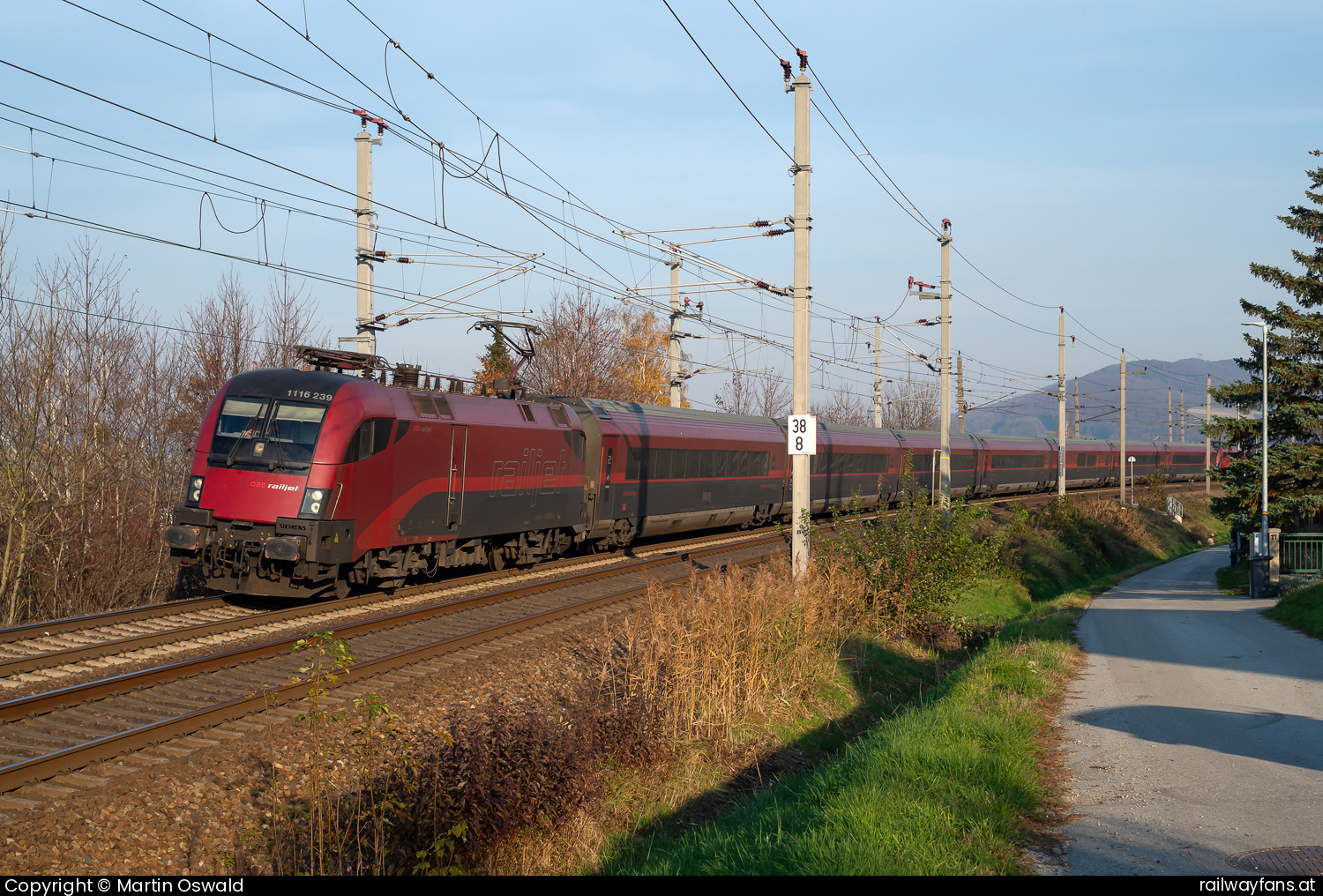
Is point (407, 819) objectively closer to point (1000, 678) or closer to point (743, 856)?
point (743, 856)

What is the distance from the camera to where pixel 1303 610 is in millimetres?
15219

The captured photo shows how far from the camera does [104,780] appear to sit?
6.33m

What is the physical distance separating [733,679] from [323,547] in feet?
18.9

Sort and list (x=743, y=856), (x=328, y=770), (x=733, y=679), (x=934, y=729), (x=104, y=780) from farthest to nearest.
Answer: (x=733, y=679), (x=934, y=729), (x=328, y=770), (x=104, y=780), (x=743, y=856)

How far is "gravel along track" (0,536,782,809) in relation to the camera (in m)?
6.85

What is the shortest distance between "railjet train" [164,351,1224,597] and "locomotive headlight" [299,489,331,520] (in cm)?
2

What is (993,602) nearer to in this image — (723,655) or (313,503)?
(723,655)

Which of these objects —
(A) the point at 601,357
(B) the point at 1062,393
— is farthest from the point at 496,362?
(B) the point at 1062,393

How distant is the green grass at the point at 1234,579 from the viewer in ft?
71.5

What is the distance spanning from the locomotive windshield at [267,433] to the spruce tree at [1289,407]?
21.6m

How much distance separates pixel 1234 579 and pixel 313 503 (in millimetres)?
23030
